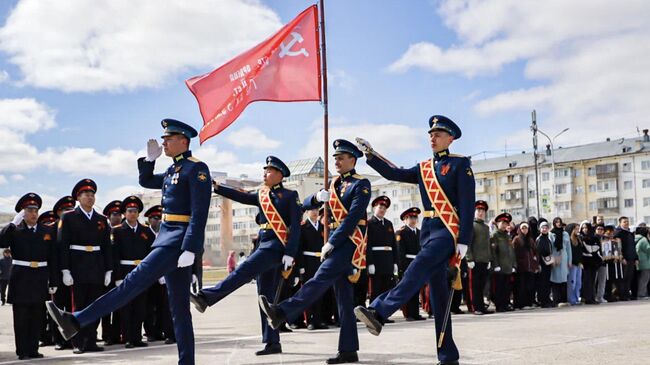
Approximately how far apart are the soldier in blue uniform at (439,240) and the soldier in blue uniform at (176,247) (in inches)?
58.5

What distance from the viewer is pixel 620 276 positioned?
18.2 m

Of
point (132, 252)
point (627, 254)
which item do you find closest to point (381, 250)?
point (132, 252)

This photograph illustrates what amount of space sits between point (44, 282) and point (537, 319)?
7.51 meters

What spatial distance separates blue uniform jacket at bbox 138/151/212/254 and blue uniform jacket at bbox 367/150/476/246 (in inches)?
70.6

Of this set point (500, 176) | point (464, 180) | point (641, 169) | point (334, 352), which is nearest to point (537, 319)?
point (334, 352)

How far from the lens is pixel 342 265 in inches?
307

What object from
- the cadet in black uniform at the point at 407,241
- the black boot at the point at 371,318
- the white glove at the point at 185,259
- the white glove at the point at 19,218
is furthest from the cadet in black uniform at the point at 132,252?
the cadet in black uniform at the point at 407,241

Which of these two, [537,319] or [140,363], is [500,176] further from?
[140,363]

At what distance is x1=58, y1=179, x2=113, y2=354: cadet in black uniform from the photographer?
9.60 metres

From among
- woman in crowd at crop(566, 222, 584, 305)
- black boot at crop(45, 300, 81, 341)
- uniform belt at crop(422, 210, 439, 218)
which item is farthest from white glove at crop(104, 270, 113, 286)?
woman in crowd at crop(566, 222, 584, 305)

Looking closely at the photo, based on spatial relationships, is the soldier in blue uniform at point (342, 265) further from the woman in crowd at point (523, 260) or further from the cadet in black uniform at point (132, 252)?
the woman in crowd at point (523, 260)

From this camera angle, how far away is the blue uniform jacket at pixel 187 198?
6.45 m

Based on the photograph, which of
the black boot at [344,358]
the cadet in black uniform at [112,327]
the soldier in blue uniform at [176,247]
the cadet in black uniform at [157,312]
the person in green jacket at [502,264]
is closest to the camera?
the soldier in blue uniform at [176,247]

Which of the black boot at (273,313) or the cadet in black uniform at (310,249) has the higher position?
the cadet in black uniform at (310,249)
